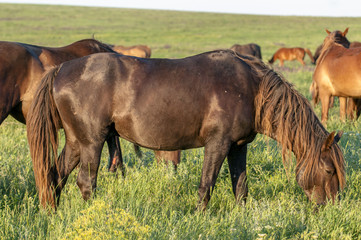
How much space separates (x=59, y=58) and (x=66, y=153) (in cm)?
167

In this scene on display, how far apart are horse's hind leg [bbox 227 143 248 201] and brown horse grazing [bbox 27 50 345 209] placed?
0.91 ft

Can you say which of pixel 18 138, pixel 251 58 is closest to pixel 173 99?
pixel 251 58

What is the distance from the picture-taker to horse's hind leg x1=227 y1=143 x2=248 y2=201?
4.01 meters

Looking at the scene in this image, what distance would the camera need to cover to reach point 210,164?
3.62 meters

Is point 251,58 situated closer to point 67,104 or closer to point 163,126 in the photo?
point 163,126

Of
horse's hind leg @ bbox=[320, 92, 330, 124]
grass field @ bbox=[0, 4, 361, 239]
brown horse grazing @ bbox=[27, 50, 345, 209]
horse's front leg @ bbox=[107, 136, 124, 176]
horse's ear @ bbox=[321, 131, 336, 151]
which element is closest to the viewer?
grass field @ bbox=[0, 4, 361, 239]

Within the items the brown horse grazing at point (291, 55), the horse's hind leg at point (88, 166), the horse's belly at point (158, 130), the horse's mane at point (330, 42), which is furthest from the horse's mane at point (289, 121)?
the brown horse grazing at point (291, 55)

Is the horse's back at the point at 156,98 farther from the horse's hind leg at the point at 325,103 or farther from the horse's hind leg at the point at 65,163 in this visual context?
the horse's hind leg at the point at 325,103

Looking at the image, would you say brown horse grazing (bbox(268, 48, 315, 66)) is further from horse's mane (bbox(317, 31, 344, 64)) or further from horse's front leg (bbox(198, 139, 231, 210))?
horse's front leg (bbox(198, 139, 231, 210))

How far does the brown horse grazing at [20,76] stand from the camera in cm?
461

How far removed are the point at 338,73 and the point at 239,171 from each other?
14.5 feet

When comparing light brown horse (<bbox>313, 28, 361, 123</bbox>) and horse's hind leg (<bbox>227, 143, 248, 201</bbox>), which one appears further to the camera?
light brown horse (<bbox>313, 28, 361, 123</bbox>)

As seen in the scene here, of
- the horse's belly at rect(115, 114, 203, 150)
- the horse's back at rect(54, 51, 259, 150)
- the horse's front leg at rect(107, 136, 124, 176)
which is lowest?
the horse's front leg at rect(107, 136, 124, 176)

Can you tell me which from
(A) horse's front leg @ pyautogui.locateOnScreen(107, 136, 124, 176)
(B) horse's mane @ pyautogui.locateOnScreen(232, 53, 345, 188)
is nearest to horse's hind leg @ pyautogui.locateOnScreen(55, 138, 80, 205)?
(A) horse's front leg @ pyautogui.locateOnScreen(107, 136, 124, 176)
